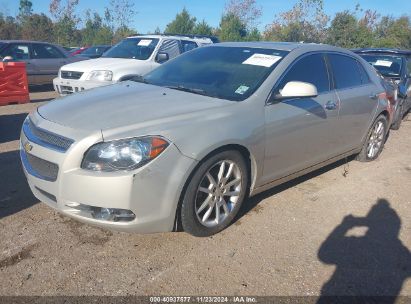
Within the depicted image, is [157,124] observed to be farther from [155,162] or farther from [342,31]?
[342,31]

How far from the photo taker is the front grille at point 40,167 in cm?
279

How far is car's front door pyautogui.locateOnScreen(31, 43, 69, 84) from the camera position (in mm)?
11461

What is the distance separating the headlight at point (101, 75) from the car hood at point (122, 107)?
4229 millimetres

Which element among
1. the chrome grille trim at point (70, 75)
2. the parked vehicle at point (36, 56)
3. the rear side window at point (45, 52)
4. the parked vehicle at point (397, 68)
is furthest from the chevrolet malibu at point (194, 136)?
the rear side window at point (45, 52)

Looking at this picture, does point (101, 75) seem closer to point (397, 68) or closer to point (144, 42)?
point (144, 42)

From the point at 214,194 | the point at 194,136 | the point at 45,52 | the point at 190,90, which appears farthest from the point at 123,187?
the point at 45,52

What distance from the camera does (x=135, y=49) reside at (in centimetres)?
909

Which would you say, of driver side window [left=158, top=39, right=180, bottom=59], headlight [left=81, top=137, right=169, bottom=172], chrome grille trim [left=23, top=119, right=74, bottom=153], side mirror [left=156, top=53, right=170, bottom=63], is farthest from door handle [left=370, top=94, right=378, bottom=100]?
driver side window [left=158, top=39, right=180, bottom=59]

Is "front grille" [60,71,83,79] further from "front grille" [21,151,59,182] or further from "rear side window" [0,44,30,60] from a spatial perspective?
"front grille" [21,151,59,182]

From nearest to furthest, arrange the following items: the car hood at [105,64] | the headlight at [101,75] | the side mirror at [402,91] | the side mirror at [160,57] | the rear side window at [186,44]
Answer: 1. the side mirror at [402,91]
2. the headlight at [101,75]
3. the car hood at [105,64]
4. the side mirror at [160,57]
5. the rear side window at [186,44]

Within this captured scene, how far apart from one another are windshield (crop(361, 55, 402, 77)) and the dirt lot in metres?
4.50

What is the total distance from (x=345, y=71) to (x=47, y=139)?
350 cm

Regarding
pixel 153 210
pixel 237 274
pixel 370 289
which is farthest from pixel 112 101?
pixel 370 289

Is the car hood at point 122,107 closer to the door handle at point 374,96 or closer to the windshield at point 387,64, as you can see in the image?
the door handle at point 374,96
